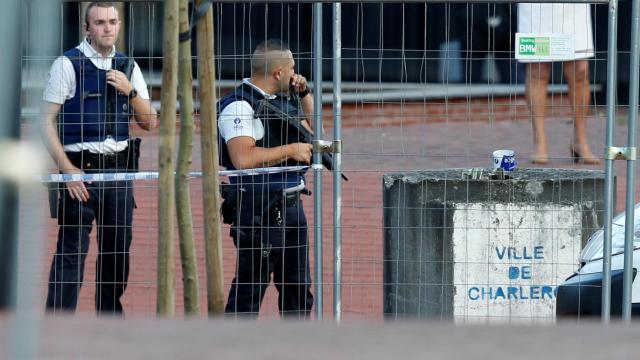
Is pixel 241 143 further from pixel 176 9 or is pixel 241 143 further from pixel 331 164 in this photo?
pixel 176 9

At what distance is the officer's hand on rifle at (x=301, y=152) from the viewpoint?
697 centimetres

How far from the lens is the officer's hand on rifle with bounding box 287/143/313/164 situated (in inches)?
274

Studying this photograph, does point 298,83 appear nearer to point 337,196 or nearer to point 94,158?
point 337,196

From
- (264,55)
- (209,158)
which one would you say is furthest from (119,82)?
(209,158)

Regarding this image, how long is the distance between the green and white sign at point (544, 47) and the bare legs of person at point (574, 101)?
33cm

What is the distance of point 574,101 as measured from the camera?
7395mm

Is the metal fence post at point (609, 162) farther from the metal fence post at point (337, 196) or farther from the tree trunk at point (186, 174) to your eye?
the tree trunk at point (186, 174)

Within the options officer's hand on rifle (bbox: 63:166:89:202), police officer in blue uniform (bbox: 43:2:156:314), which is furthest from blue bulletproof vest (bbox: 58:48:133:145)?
officer's hand on rifle (bbox: 63:166:89:202)

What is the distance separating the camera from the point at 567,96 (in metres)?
7.73

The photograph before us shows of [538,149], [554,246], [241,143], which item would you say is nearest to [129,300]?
[241,143]

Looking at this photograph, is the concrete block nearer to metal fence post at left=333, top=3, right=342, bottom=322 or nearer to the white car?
the white car

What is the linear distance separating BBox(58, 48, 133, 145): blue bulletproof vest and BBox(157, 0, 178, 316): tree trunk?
214 cm

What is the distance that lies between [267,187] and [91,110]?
105 centimetres

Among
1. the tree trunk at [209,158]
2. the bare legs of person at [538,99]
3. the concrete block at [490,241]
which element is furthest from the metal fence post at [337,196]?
the tree trunk at [209,158]
